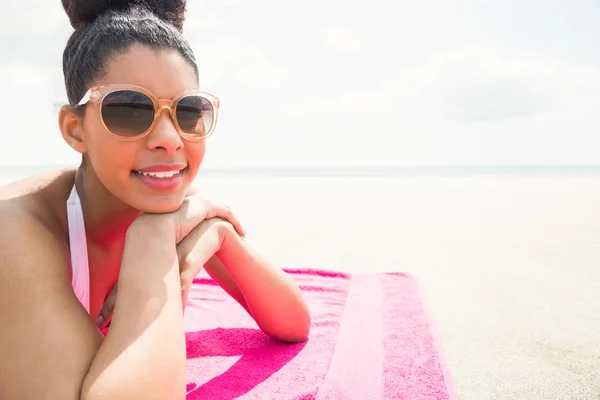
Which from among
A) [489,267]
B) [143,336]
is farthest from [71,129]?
[489,267]

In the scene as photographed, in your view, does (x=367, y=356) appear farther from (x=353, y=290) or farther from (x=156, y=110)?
Answer: (x=156, y=110)

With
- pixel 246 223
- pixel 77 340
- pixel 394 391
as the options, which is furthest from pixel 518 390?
pixel 246 223

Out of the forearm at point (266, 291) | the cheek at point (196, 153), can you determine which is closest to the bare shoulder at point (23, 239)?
the cheek at point (196, 153)

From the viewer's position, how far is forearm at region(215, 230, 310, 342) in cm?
223

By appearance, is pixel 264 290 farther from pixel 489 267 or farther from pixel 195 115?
pixel 489 267

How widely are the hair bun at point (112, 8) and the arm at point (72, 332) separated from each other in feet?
3.39

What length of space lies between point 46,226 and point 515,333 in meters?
2.95

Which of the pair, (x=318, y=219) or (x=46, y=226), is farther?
(x=318, y=219)

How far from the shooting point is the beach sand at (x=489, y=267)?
103 inches

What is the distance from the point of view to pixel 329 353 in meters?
2.43

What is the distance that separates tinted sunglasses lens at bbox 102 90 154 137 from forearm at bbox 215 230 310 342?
0.71 m

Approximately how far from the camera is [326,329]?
9.20 ft

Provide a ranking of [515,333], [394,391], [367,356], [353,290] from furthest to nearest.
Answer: [353,290]
[515,333]
[367,356]
[394,391]

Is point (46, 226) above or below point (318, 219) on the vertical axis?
above
